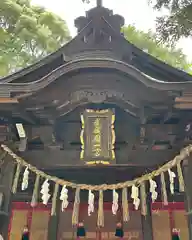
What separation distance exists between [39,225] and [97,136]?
223cm

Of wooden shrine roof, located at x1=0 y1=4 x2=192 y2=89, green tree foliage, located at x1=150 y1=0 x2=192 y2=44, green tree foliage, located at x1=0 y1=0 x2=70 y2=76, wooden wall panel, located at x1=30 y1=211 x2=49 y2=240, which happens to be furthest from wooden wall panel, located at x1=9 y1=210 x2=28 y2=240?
green tree foliage, located at x1=0 y1=0 x2=70 y2=76

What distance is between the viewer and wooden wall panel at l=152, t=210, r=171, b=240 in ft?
18.5

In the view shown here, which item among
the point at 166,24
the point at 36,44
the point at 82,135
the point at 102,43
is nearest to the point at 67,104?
the point at 82,135

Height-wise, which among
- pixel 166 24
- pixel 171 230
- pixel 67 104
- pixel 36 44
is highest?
pixel 36 44

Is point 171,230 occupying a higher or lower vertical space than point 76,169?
lower

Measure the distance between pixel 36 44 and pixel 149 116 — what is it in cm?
1477

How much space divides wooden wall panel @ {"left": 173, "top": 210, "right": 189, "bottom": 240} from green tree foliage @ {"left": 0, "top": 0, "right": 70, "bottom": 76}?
12.9 meters

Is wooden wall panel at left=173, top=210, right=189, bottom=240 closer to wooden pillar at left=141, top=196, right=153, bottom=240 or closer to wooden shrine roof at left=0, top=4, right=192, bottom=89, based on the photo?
wooden pillar at left=141, top=196, right=153, bottom=240

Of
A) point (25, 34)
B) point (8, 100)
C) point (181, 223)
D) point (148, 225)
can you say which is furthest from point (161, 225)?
point (25, 34)

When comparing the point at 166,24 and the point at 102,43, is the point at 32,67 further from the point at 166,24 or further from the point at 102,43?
the point at 166,24

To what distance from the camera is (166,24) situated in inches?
411

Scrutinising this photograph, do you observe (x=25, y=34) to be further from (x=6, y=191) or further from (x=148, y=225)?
(x=148, y=225)

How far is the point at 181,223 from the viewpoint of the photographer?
226 inches

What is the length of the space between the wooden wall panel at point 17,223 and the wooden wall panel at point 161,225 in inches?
95.7
